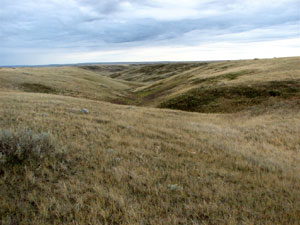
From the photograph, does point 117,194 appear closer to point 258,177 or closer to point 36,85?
point 258,177

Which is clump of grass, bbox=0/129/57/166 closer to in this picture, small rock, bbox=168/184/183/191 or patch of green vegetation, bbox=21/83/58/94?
small rock, bbox=168/184/183/191

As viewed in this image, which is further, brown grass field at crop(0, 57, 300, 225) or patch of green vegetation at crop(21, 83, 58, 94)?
patch of green vegetation at crop(21, 83, 58, 94)

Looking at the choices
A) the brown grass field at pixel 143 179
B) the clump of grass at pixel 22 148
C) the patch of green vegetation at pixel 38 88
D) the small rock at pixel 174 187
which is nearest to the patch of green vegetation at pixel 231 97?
the brown grass field at pixel 143 179

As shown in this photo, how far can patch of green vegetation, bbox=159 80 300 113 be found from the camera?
22547mm

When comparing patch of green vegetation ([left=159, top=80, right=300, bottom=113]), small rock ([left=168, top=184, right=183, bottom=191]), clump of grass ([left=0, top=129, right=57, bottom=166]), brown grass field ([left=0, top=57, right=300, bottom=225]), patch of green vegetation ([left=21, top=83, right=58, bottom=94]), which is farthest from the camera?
patch of green vegetation ([left=21, top=83, right=58, bottom=94])

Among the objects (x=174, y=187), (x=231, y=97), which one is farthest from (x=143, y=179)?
(x=231, y=97)

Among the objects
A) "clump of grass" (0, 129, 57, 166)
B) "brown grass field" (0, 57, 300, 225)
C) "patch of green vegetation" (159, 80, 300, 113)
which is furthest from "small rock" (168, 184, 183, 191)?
"patch of green vegetation" (159, 80, 300, 113)

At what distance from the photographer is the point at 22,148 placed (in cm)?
505

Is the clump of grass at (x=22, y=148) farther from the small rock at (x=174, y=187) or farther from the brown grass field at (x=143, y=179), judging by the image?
the small rock at (x=174, y=187)

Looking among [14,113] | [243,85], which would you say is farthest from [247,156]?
[243,85]

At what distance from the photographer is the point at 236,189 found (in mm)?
4527

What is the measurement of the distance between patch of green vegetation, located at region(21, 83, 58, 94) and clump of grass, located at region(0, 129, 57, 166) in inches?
1277

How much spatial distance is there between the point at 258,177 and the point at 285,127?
9.08 m

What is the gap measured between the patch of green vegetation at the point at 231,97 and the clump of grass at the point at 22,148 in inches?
810
